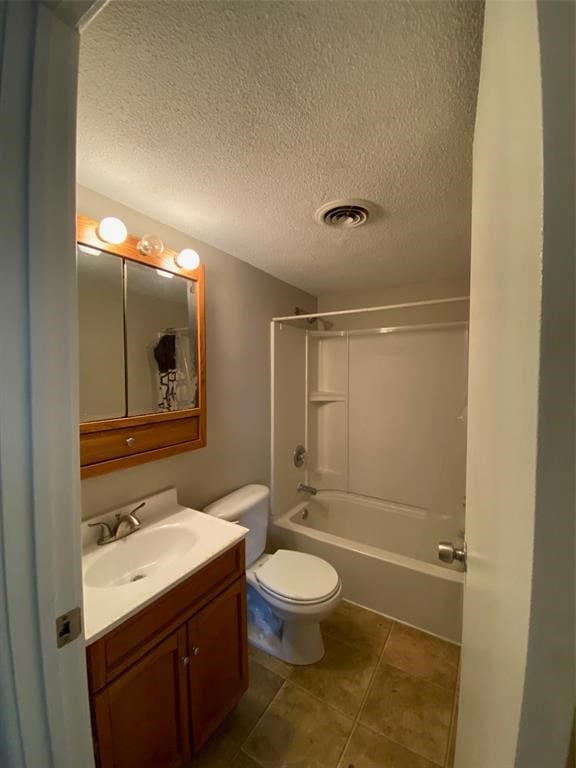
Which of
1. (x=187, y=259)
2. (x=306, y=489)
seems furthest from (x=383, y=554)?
(x=187, y=259)

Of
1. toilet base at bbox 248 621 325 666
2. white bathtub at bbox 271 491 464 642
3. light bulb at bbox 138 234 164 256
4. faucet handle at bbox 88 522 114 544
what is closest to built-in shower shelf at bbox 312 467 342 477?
white bathtub at bbox 271 491 464 642

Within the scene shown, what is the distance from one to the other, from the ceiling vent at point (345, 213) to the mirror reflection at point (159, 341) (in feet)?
2.43

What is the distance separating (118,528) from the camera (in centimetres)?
126

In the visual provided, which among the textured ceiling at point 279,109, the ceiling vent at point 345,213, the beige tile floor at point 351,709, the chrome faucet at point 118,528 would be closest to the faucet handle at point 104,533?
the chrome faucet at point 118,528

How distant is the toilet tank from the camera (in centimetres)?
164

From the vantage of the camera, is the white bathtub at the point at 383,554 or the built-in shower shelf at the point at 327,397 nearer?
the white bathtub at the point at 383,554

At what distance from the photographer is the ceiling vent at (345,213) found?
1.29m

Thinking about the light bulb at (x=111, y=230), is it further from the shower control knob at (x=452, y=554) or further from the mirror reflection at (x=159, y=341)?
the shower control knob at (x=452, y=554)

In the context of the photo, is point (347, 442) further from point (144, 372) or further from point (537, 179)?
point (537, 179)

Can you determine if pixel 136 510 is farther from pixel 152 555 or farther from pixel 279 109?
pixel 279 109

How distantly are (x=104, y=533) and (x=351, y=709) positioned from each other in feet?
4.36

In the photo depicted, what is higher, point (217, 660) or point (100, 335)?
point (100, 335)

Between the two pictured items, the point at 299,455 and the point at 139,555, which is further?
A: the point at 299,455

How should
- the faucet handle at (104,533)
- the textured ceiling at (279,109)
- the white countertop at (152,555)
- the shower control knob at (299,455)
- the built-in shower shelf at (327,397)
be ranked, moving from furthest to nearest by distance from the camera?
the built-in shower shelf at (327,397)
the shower control knob at (299,455)
the faucet handle at (104,533)
the white countertop at (152,555)
the textured ceiling at (279,109)
